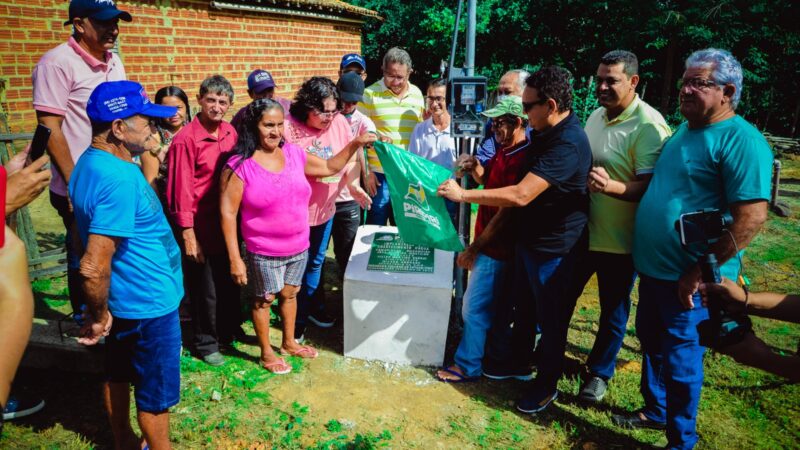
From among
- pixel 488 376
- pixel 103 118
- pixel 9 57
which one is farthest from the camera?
pixel 9 57

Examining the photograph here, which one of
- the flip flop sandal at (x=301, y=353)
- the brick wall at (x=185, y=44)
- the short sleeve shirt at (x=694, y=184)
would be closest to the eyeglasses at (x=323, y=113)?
the flip flop sandal at (x=301, y=353)

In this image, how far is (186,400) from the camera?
3420mm

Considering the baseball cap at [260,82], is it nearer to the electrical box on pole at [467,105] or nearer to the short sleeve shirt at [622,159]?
the electrical box on pole at [467,105]

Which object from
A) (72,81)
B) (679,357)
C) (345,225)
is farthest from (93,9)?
(679,357)

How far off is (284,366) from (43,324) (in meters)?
1.85

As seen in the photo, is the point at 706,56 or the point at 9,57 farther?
the point at 9,57

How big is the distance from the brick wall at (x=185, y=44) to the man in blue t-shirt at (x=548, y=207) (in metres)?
5.80

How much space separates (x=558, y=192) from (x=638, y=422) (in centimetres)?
162

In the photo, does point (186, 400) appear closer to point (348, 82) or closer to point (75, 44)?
point (75, 44)

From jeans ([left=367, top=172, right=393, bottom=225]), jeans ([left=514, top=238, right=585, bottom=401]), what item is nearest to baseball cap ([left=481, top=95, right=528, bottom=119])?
jeans ([left=514, top=238, right=585, bottom=401])

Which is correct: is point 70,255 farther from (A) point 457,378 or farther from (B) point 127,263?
(A) point 457,378

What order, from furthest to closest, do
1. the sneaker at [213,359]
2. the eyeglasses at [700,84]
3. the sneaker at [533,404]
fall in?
the sneaker at [213,359] → the sneaker at [533,404] → the eyeglasses at [700,84]

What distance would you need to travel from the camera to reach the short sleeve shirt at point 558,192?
296 cm

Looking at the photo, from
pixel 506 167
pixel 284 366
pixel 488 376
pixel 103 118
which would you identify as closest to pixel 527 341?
pixel 488 376
